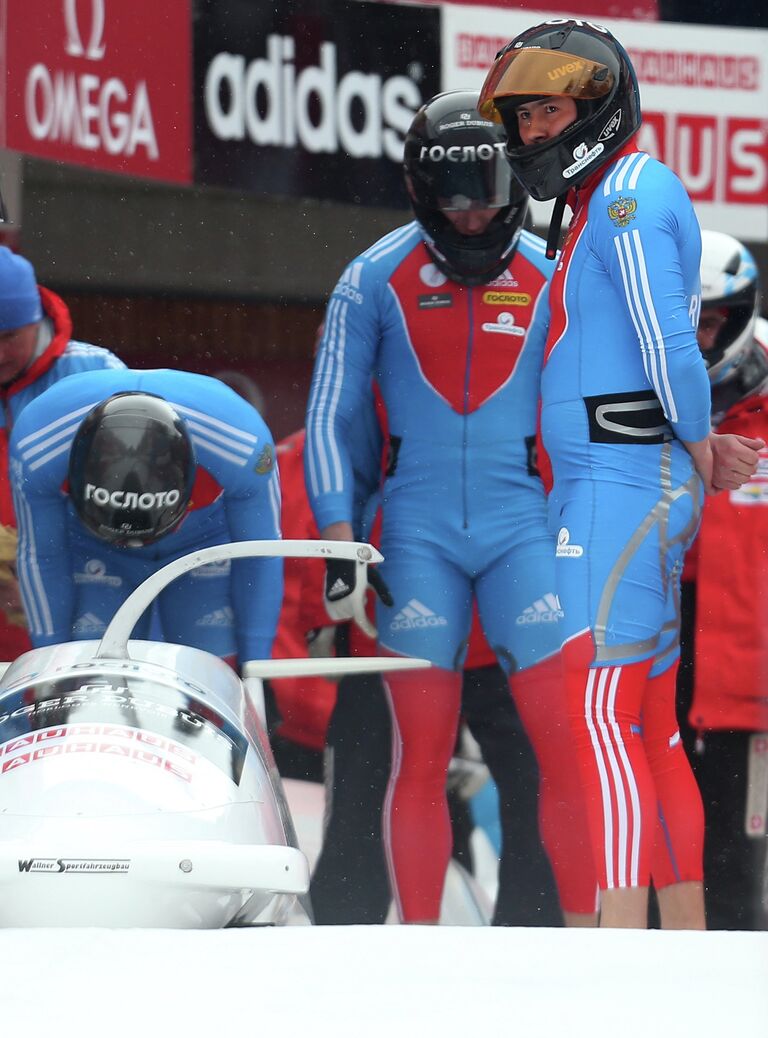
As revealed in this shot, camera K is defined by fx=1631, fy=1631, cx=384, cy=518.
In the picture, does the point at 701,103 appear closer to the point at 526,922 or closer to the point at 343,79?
the point at 343,79

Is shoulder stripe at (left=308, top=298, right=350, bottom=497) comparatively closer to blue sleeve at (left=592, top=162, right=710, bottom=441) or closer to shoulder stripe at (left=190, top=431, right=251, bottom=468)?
shoulder stripe at (left=190, top=431, right=251, bottom=468)

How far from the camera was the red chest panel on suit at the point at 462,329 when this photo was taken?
3.06 meters

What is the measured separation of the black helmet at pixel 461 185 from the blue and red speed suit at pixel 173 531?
51 cm

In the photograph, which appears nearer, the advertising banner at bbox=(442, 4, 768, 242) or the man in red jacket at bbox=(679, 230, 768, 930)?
the man in red jacket at bbox=(679, 230, 768, 930)

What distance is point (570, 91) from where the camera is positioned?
247 cm

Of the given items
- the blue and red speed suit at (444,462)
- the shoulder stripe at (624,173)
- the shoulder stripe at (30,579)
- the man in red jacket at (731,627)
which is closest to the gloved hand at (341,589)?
the blue and red speed suit at (444,462)

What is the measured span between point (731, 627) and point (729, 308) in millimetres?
634

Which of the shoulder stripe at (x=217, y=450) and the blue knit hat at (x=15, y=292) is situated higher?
the blue knit hat at (x=15, y=292)

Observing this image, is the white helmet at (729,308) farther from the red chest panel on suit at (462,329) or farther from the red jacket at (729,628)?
the red chest panel on suit at (462,329)

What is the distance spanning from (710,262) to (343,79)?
3.68 feet

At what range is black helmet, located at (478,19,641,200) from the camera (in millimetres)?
2449

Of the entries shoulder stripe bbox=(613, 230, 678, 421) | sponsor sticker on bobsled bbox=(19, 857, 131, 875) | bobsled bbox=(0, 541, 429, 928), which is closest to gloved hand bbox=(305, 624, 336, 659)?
bobsled bbox=(0, 541, 429, 928)

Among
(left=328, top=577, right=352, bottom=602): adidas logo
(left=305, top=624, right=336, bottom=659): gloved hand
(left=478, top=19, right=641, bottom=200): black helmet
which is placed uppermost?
(left=478, top=19, right=641, bottom=200): black helmet

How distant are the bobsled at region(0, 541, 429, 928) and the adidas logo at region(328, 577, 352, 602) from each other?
25.5 inches
